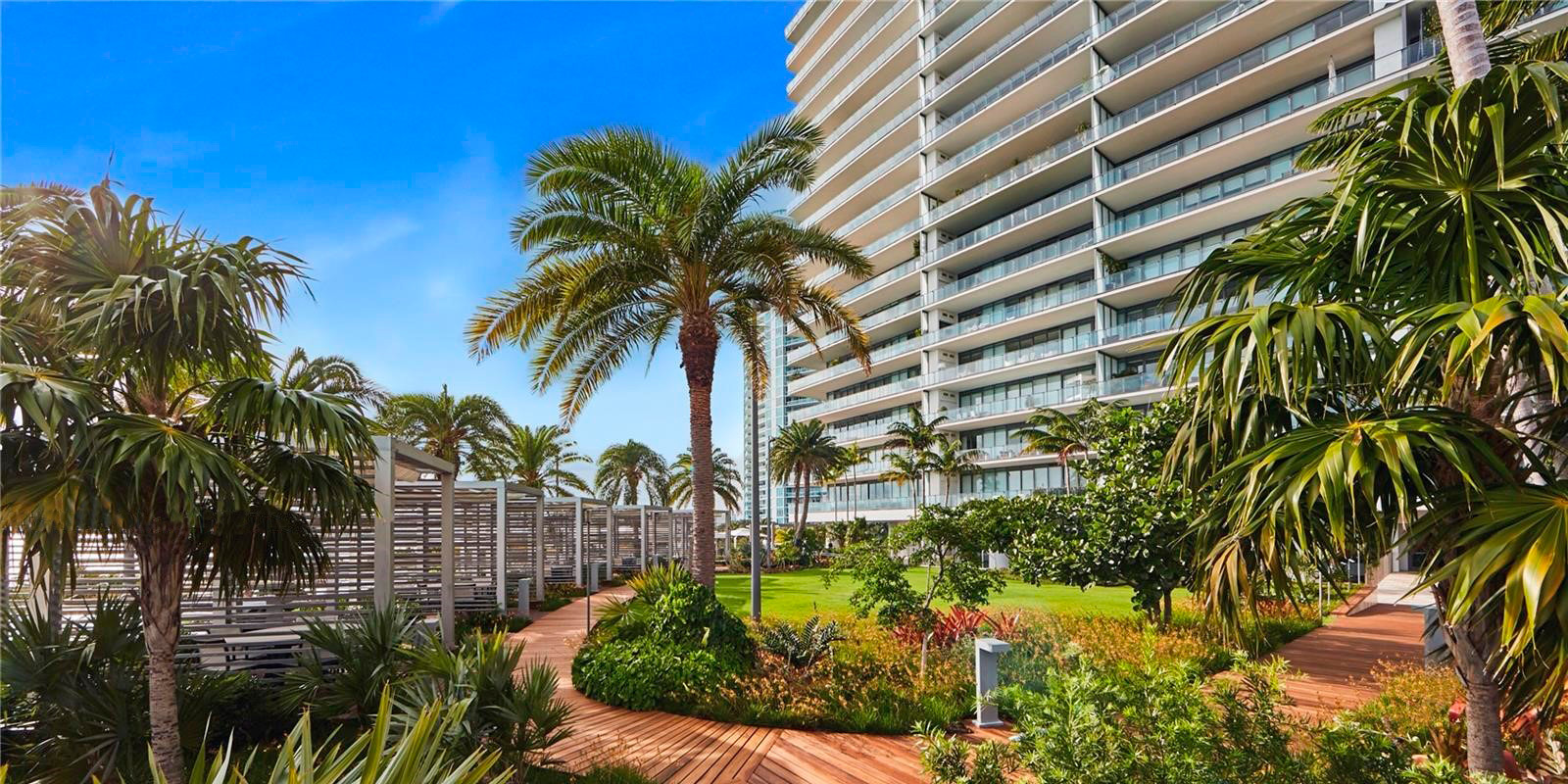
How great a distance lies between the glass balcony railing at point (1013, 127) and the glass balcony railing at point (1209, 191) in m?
6.88

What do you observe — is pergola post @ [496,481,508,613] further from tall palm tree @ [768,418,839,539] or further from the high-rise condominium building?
tall palm tree @ [768,418,839,539]

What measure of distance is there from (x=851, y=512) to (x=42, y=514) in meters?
52.8

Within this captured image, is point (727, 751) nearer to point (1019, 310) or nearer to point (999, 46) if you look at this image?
point (1019, 310)

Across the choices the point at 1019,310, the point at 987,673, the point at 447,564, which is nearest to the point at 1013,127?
the point at 1019,310

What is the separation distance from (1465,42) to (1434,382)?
3338 mm

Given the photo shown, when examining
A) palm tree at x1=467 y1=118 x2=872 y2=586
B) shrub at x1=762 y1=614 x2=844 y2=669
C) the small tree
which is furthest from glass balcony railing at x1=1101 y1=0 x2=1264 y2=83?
shrub at x1=762 y1=614 x2=844 y2=669

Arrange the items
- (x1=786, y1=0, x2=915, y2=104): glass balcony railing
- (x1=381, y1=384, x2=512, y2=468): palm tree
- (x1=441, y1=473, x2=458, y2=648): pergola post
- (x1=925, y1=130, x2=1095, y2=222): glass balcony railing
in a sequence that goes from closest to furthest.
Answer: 1. (x1=441, y1=473, x2=458, y2=648): pergola post
2. (x1=381, y1=384, x2=512, y2=468): palm tree
3. (x1=925, y1=130, x2=1095, y2=222): glass balcony railing
4. (x1=786, y1=0, x2=915, y2=104): glass balcony railing

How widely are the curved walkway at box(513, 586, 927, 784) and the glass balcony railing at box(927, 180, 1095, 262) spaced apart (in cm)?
3839

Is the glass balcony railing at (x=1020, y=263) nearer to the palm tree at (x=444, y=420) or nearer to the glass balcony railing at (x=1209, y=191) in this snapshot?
the glass balcony railing at (x=1209, y=191)

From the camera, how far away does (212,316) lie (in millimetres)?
5945

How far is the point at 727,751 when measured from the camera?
7801mm

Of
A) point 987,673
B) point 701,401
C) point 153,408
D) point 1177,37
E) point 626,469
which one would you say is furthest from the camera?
point 626,469

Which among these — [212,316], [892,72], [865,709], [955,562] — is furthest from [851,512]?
[212,316]

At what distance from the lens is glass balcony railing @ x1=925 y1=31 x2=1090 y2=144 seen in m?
40.7
